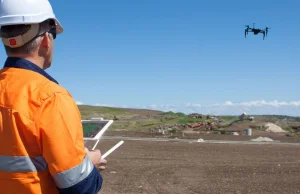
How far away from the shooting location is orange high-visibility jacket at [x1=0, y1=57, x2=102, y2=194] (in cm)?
223

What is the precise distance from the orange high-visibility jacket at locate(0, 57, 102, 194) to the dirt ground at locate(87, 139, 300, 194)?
29.5 ft

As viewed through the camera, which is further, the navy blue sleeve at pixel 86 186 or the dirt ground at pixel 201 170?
the dirt ground at pixel 201 170

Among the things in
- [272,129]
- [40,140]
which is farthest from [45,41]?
[272,129]

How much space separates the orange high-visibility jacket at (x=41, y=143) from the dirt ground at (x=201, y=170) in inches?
354

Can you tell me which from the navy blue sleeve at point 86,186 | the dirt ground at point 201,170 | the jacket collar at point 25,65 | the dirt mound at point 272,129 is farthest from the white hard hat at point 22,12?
the dirt mound at point 272,129

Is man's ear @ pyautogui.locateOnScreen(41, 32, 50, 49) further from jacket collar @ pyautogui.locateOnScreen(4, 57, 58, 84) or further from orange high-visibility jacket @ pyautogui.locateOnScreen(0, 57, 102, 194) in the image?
orange high-visibility jacket @ pyautogui.locateOnScreen(0, 57, 102, 194)

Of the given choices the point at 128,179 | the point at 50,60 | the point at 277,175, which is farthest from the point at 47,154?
the point at 277,175

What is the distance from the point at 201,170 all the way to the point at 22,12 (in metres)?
12.7

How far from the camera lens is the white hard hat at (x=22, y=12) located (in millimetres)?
2518

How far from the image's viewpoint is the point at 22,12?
253 centimetres

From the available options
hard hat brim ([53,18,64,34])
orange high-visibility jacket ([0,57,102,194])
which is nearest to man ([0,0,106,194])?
orange high-visibility jacket ([0,57,102,194])

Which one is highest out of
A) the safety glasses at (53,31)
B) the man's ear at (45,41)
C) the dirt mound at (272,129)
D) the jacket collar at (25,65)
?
the safety glasses at (53,31)

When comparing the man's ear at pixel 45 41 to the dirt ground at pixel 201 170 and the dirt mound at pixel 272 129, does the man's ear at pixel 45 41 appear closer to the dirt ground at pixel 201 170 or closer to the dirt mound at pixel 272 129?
the dirt ground at pixel 201 170

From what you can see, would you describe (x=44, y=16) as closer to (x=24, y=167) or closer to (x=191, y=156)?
(x=24, y=167)
